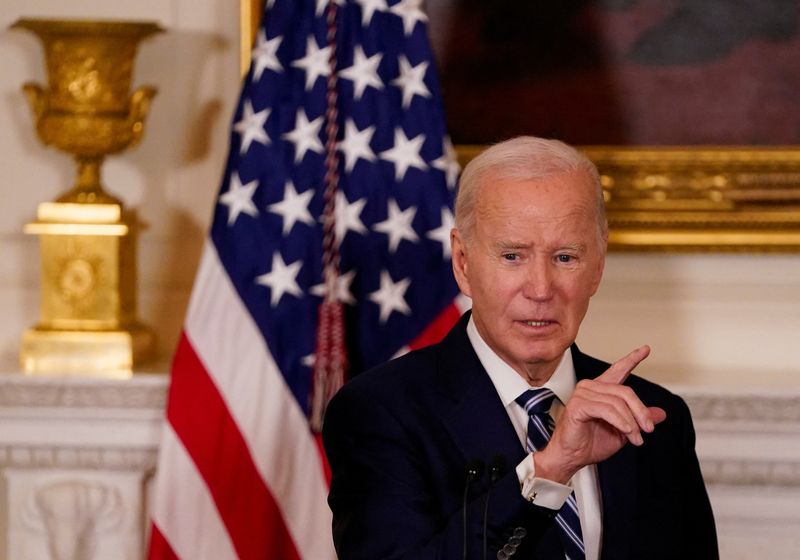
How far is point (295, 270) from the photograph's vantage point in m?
3.86

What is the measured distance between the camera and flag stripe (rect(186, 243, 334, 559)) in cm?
385

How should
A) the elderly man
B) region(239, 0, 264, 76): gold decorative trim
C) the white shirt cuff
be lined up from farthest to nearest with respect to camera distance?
region(239, 0, 264, 76): gold decorative trim
the elderly man
the white shirt cuff

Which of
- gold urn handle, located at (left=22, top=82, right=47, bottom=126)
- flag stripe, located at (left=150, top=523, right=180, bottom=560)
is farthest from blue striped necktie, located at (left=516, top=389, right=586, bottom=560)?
gold urn handle, located at (left=22, top=82, right=47, bottom=126)

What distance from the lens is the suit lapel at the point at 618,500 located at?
88.4 inches

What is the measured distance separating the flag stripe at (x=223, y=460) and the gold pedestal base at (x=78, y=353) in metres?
0.27

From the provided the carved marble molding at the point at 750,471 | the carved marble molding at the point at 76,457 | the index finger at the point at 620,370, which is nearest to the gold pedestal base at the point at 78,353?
the carved marble molding at the point at 76,457

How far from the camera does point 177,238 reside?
4.50m

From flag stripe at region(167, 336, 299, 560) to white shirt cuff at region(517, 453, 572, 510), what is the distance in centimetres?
194

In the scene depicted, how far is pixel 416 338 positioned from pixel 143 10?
1.51 meters

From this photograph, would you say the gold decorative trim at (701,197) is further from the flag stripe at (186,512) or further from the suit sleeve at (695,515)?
the suit sleeve at (695,515)

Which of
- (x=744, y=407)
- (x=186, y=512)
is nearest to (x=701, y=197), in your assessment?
(x=744, y=407)

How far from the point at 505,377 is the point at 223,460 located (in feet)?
5.52

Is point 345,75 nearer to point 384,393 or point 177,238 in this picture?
point 177,238

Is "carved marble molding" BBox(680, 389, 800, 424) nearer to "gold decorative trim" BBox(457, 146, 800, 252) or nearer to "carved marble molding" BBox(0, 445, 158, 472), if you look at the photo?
"gold decorative trim" BBox(457, 146, 800, 252)
